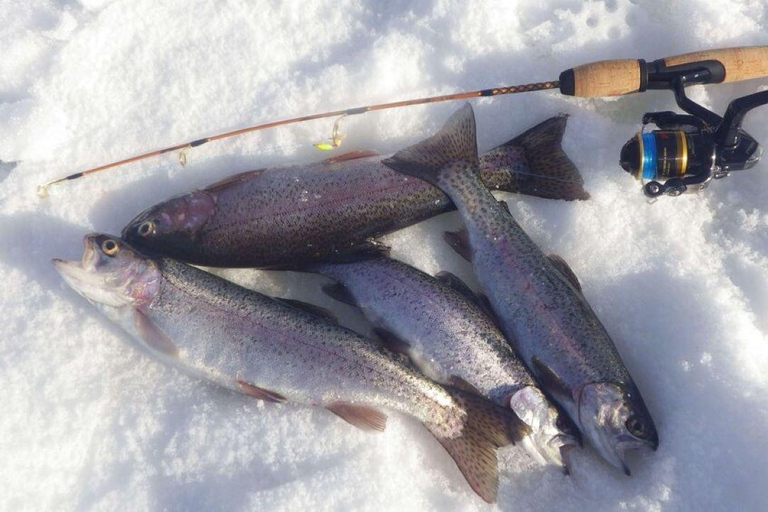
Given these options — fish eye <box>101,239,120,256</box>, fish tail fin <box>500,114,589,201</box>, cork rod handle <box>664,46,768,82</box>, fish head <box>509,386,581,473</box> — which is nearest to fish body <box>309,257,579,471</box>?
fish head <box>509,386,581,473</box>

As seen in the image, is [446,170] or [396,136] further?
[396,136]

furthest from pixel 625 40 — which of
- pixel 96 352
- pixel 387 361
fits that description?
pixel 96 352

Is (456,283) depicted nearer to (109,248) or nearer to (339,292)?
(339,292)

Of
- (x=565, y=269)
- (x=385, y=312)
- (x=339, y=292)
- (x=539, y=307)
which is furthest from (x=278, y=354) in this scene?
(x=565, y=269)

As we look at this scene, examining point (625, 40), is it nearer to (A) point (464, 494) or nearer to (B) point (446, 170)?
(B) point (446, 170)

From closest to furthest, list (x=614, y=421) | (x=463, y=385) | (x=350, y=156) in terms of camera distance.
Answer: (x=614, y=421) < (x=463, y=385) < (x=350, y=156)
